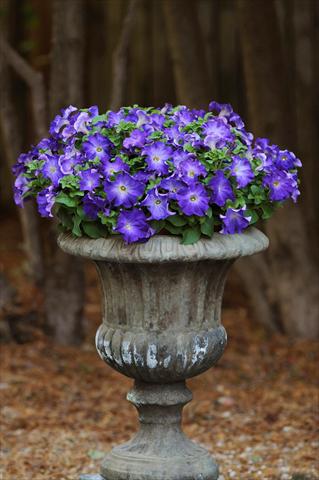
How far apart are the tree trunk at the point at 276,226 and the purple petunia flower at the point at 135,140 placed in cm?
334

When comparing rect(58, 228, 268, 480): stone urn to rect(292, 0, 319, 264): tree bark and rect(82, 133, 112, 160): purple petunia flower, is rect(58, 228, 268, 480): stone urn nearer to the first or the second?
rect(82, 133, 112, 160): purple petunia flower

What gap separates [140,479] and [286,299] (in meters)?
3.56

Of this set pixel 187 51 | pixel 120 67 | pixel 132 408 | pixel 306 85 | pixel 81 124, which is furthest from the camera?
pixel 306 85

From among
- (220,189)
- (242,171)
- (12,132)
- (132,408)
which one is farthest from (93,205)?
(12,132)

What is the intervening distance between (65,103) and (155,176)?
11.0ft

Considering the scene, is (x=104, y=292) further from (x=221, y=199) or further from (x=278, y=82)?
(x=278, y=82)

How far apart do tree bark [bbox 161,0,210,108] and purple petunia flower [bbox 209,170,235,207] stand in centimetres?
360

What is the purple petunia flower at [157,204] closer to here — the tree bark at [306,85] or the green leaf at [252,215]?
the green leaf at [252,215]

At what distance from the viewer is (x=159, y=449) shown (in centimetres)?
416

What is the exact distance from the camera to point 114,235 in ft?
12.6

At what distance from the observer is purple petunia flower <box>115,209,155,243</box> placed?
365 cm

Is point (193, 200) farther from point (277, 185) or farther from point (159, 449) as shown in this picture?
point (159, 449)

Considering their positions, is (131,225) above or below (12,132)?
below

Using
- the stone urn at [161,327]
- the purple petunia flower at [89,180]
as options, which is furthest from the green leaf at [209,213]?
the purple petunia flower at [89,180]
